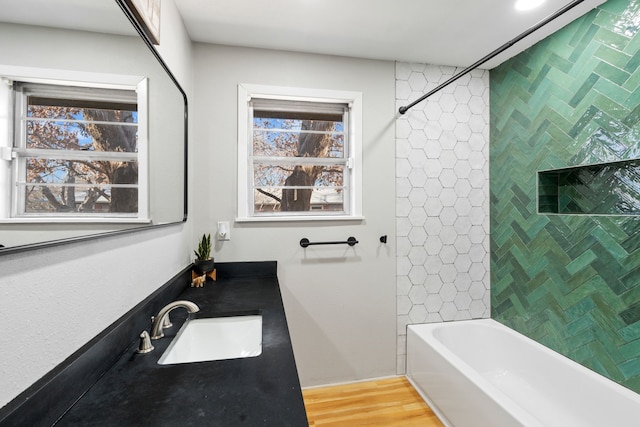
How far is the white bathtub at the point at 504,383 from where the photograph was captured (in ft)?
4.97

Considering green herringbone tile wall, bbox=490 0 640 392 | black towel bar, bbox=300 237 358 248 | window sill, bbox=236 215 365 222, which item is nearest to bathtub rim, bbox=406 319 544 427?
green herringbone tile wall, bbox=490 0 640 392

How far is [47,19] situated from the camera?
673 mm

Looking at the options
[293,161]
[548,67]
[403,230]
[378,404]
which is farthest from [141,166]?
[548,67]

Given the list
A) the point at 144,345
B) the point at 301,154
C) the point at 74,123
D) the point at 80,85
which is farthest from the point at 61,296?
the point at 301,154

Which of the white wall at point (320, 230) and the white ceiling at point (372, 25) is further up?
the white ceiling at point (372, 25)

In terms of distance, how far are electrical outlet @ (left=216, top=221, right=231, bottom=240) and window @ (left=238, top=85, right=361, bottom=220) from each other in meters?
0.16

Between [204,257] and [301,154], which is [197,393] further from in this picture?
[301,154]

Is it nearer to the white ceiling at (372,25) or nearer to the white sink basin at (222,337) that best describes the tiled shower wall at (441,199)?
the white ceiling at (372,25)

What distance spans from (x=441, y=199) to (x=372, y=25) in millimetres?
1391

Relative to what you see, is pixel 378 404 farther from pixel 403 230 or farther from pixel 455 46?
pixel 455 46

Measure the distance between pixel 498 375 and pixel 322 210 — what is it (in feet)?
5.96

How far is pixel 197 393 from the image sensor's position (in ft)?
2.47

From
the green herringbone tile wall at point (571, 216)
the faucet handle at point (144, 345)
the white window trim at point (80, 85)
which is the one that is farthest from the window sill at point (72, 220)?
the green herringbone tile wall at point (571, 216)

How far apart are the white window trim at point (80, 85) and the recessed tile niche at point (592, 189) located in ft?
7.88
